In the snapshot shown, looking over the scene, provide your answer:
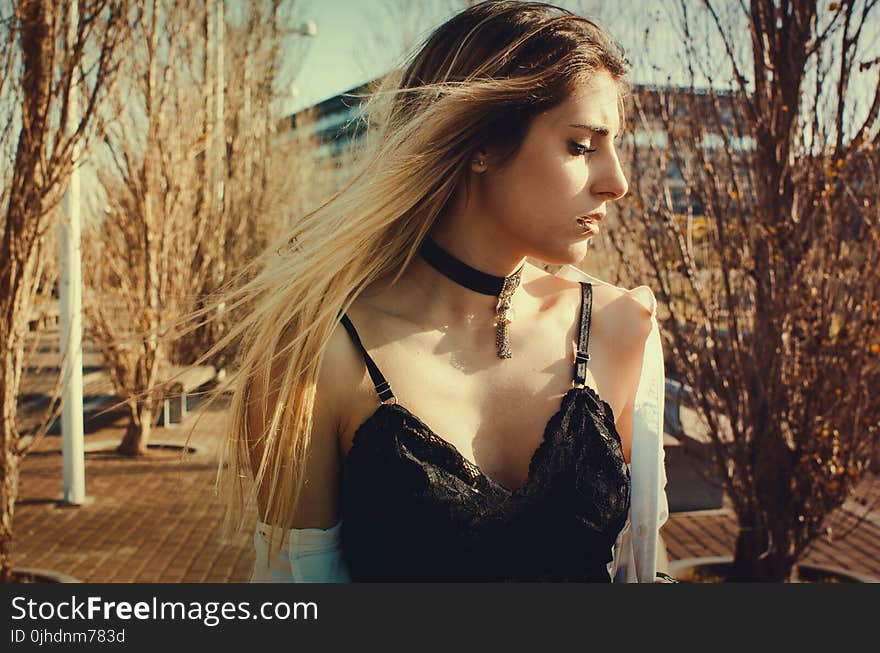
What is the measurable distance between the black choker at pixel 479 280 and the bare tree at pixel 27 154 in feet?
8.27

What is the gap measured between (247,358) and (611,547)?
893 millimetres

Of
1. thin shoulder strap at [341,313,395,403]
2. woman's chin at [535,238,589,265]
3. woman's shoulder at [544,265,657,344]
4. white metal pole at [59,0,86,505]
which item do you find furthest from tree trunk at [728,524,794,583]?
white metal pole at [59,0,86,505]

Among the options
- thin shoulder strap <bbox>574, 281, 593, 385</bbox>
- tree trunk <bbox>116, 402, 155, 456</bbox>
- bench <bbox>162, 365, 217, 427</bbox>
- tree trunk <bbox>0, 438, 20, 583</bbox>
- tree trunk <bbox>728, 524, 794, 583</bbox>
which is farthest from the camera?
bench <bbox>162, 365, 217, 427</bbox>

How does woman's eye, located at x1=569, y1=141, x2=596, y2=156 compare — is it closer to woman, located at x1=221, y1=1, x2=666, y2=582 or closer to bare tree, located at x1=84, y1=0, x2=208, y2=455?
woman, located at x1=221, y1=1, x2=666, y2=582

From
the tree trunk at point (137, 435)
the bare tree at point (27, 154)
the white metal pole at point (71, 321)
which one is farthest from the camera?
the tree trunk at point (137, 435)

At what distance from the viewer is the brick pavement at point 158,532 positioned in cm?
508

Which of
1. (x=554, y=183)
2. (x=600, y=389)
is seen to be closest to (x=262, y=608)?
(x=600, y=389)

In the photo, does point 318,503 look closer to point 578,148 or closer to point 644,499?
point 644,499

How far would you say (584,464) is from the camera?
1.79 metres

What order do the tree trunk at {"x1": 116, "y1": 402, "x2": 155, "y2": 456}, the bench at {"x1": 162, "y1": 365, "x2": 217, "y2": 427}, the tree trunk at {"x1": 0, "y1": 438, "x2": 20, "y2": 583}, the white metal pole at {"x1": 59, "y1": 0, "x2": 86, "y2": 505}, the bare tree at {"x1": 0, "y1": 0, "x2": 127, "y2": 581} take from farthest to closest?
the bench at {"x1": 162, "y1": 365, "x2": 217, "y2": 427}
the tree trunk at {"x1": 116, "y1": 402, "x2": 155, "y2": 456}
the white metal pole at {"x1": 59, "y1": 0, "x2": 86, "y2": 505}
the tree trunk at {"x1": 0, "y1": 438, "x2": 20, "y2": 583}
the bare tree at {"x1": 0, "y1": 0, "x2": 127, "y2": 581}

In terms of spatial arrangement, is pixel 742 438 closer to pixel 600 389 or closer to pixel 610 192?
pixel 600 389

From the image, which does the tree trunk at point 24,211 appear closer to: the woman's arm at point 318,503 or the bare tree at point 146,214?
the woman's arm at point 318,503

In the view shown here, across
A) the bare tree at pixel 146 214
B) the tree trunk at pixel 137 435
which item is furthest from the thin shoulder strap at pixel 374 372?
the tree trunk at pixel 137 435

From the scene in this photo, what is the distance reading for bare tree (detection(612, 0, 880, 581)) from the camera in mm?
3746
